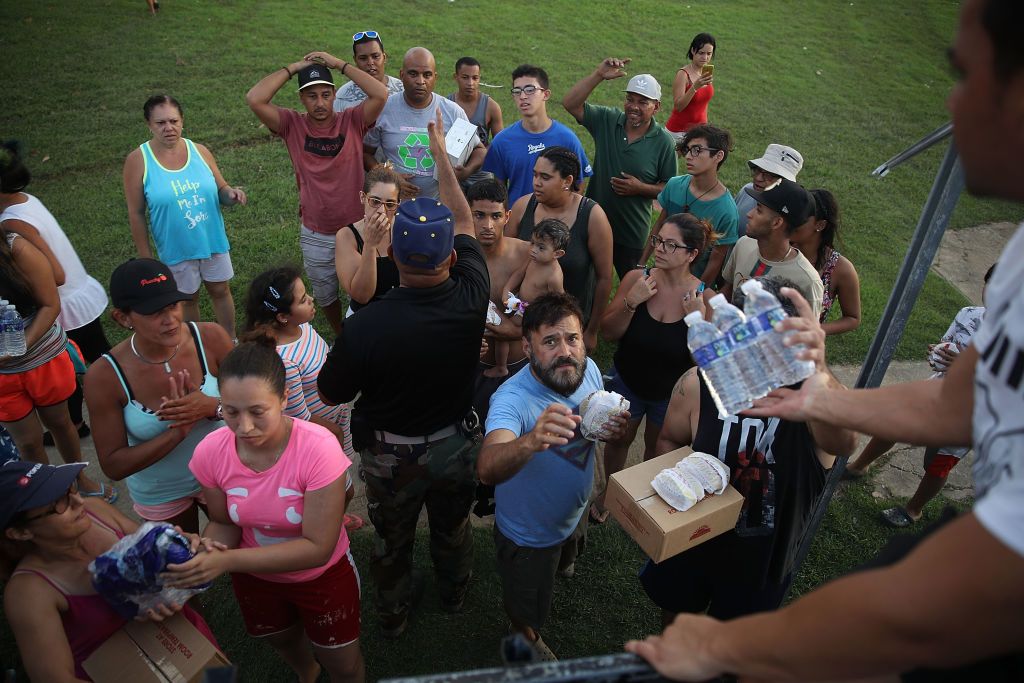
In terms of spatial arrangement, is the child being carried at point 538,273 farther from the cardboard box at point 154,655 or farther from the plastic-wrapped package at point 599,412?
the cardboard box at point 154,655

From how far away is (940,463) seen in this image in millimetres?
4434

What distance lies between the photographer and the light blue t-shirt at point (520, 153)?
Answer: 6.01m

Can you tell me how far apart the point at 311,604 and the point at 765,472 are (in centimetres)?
223

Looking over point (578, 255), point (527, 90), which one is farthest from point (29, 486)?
point (527, 90)

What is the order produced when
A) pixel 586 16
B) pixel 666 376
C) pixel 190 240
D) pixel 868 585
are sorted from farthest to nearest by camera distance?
1. pixel 586 16
2. pixel 190 240
3. pixel 666 376
4. pixel 868 585

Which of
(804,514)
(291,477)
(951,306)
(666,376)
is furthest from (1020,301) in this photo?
(951,306)

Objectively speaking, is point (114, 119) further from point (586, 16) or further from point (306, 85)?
point (586, 16)

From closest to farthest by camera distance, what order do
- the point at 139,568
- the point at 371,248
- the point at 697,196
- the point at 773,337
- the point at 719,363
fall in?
the point at 773,337 → the point at 719,363 → the point at 139,568 → the point at 371,248 → the point at 697,196

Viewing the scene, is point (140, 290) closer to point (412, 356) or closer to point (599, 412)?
point (412, 356)

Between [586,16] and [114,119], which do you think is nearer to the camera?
[114,119]

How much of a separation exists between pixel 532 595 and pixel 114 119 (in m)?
11.6

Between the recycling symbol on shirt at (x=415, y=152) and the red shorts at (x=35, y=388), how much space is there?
10.7 ft

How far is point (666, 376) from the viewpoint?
4363 millimetres

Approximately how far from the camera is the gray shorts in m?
5.98
